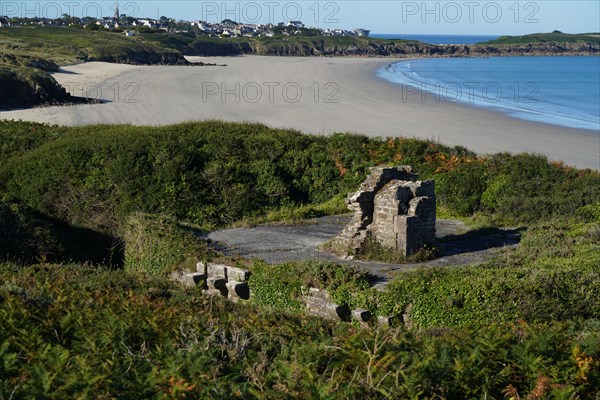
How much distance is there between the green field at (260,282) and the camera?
327 inches

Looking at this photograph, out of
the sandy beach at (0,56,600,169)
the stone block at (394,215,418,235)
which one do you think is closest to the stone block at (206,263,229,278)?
the stone block at (394,215,418,235)

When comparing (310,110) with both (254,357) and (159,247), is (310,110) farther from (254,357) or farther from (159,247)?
(254,357)

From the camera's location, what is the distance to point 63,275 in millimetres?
14617

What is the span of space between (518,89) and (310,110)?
31.4m

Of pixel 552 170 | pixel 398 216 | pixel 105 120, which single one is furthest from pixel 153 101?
pixel 398 216

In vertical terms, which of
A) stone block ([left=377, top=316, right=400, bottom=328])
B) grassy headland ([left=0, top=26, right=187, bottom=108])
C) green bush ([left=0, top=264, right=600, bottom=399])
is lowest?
stone block ([left=377, top=316, right=400, bottom=328])

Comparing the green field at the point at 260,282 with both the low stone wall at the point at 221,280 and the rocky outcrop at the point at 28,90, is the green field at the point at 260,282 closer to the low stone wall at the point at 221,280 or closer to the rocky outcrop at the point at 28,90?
the low stone wall at the point at 221,280

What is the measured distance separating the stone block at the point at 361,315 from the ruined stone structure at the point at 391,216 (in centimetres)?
291

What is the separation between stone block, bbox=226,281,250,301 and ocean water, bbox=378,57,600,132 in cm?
3605

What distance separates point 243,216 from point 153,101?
103 ft

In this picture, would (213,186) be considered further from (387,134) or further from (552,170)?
(387,134)

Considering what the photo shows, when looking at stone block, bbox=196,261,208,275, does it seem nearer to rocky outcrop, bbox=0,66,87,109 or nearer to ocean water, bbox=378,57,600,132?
rocky outcrop, bbox=0,66,87,109

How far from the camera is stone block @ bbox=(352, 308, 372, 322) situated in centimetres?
1361

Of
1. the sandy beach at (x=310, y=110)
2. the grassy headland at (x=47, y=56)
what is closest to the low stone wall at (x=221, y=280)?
the sandy beach at (x=310, y=110)
